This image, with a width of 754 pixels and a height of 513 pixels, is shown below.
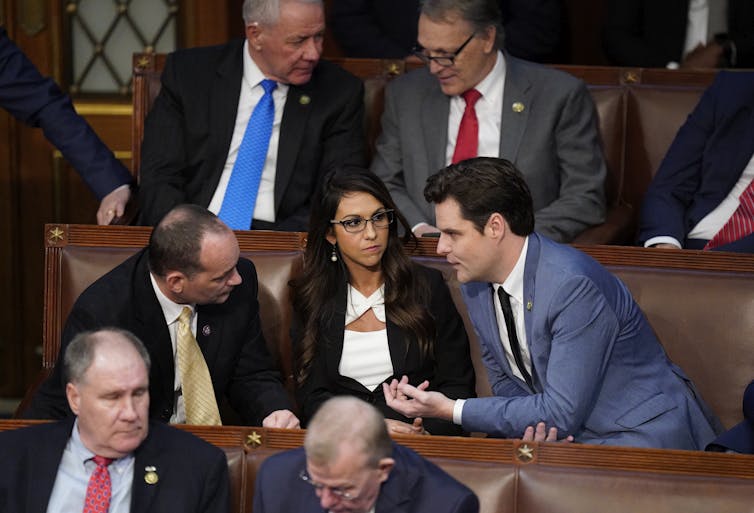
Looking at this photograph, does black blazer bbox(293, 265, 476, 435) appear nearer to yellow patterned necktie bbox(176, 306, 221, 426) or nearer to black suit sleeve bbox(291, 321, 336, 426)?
black suit sleeve bbox(291, 321, 336, 426)

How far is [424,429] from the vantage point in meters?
3.13

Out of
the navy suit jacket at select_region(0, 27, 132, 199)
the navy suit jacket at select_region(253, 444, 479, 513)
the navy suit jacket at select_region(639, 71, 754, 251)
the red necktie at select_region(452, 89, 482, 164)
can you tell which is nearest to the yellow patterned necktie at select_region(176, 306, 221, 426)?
the navy suit jacket at select_region(253, 444, 479, 513)

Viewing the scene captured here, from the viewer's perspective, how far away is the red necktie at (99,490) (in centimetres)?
250

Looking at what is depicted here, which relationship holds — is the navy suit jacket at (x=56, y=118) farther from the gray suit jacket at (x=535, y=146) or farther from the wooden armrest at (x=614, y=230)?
the wooden armrest at (x=614, y=230)

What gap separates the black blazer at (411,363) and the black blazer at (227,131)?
0.63 meters

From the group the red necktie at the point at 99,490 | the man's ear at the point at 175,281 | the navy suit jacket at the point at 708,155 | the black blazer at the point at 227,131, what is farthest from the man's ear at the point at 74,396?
the navy suit jacket at the point at 708,155

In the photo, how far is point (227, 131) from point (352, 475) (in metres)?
1.74

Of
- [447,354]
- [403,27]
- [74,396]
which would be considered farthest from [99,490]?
[403,27]

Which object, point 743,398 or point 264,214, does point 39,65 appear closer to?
point 264,214

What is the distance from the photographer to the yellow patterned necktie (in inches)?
118

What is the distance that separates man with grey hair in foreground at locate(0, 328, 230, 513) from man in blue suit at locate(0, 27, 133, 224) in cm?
121

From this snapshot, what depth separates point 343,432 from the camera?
86.0 inches

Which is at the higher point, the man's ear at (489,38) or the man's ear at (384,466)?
the man's ear at (489,38)

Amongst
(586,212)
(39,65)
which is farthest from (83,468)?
(39,65)
